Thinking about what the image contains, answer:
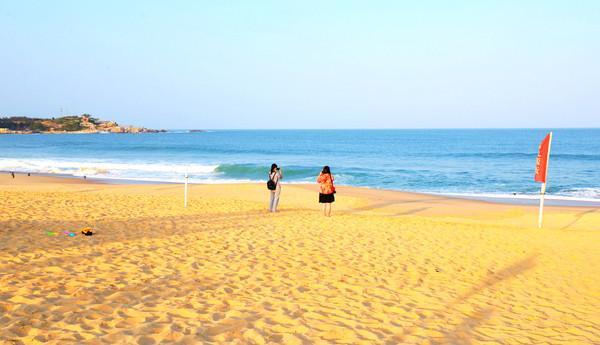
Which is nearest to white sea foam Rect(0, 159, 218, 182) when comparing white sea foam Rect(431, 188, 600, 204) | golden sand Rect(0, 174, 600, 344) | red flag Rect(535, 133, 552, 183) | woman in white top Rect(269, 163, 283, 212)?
white sea foam Rect(431, 188, 600, 204)

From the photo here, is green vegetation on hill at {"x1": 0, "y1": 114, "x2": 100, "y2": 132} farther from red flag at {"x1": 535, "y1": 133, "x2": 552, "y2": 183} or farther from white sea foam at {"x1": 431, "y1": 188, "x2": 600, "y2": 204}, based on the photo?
red flag at {"x1": 535, "y1": 133, "x2": 552, "y2": 183}

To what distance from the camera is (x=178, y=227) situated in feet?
36.3

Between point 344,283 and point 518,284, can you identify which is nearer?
point 344,283

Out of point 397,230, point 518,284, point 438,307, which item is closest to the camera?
point 438,307

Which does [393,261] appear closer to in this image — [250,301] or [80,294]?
[250,301]

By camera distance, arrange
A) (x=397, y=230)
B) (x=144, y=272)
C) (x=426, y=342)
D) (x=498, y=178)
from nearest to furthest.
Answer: (x=426, y=342) → (x=144, y=272) → (x=397, y=230) → (x=498, y=178)

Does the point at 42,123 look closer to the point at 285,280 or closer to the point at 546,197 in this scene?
the point at 546,197

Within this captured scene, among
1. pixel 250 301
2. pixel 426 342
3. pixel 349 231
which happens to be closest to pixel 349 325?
pixel 426 342

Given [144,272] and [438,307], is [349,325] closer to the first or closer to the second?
[438,307]

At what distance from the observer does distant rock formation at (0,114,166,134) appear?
164875 millimetres

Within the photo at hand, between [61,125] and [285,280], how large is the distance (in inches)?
7534

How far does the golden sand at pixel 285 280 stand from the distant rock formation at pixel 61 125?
168 meters

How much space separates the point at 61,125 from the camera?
178 meters

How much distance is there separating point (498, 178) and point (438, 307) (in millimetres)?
31290
